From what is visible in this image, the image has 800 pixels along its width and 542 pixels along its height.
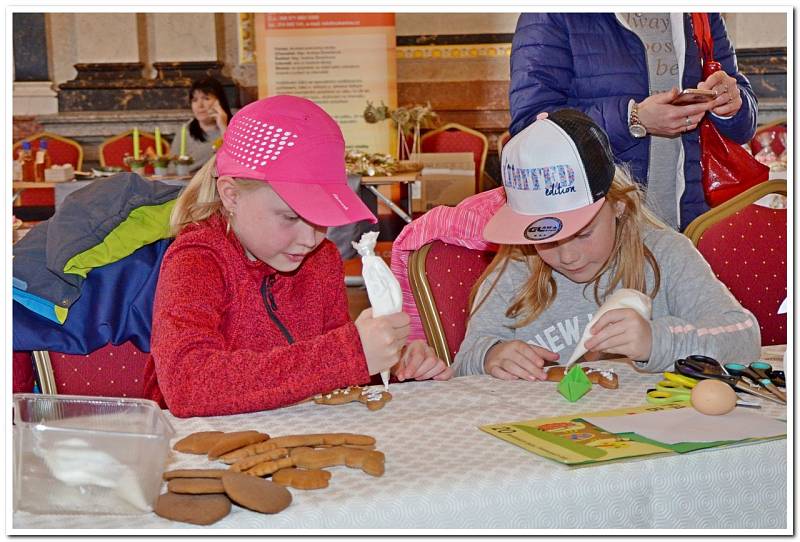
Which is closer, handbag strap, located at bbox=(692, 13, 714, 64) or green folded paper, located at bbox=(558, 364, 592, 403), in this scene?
green folded paper, located at bbox=(558, 364, 592, 403)

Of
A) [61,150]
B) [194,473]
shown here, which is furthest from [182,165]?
[194,473]

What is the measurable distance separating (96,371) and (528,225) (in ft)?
3.11

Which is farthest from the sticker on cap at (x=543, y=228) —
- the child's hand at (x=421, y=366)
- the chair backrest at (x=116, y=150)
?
the chair backrest at (x=116, y=150)

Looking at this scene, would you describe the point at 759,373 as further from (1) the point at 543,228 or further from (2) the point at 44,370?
(2) the point at 44,370

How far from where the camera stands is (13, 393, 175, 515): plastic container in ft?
3.63

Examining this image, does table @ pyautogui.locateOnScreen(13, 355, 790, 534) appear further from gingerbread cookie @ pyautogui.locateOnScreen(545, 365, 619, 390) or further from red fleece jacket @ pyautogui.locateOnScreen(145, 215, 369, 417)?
gingerbread cookie @ pyautogui.locateOnScreen(545, 365, 619, 390)

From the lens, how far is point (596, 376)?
1.72 metres

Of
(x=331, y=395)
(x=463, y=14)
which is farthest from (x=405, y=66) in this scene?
(x=331, y=395)

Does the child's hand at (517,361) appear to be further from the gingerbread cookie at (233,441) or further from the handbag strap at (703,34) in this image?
the handbag strap at (703,34)

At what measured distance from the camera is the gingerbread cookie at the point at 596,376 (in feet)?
5.58

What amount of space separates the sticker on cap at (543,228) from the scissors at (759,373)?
1.34 ft

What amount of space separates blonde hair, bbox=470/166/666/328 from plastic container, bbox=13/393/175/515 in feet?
3.72

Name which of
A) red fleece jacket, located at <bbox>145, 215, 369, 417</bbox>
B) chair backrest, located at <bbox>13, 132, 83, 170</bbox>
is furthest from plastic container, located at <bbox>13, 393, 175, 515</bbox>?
chair backrest, located at <bbox>13, 132, 83, 170</bbox>
